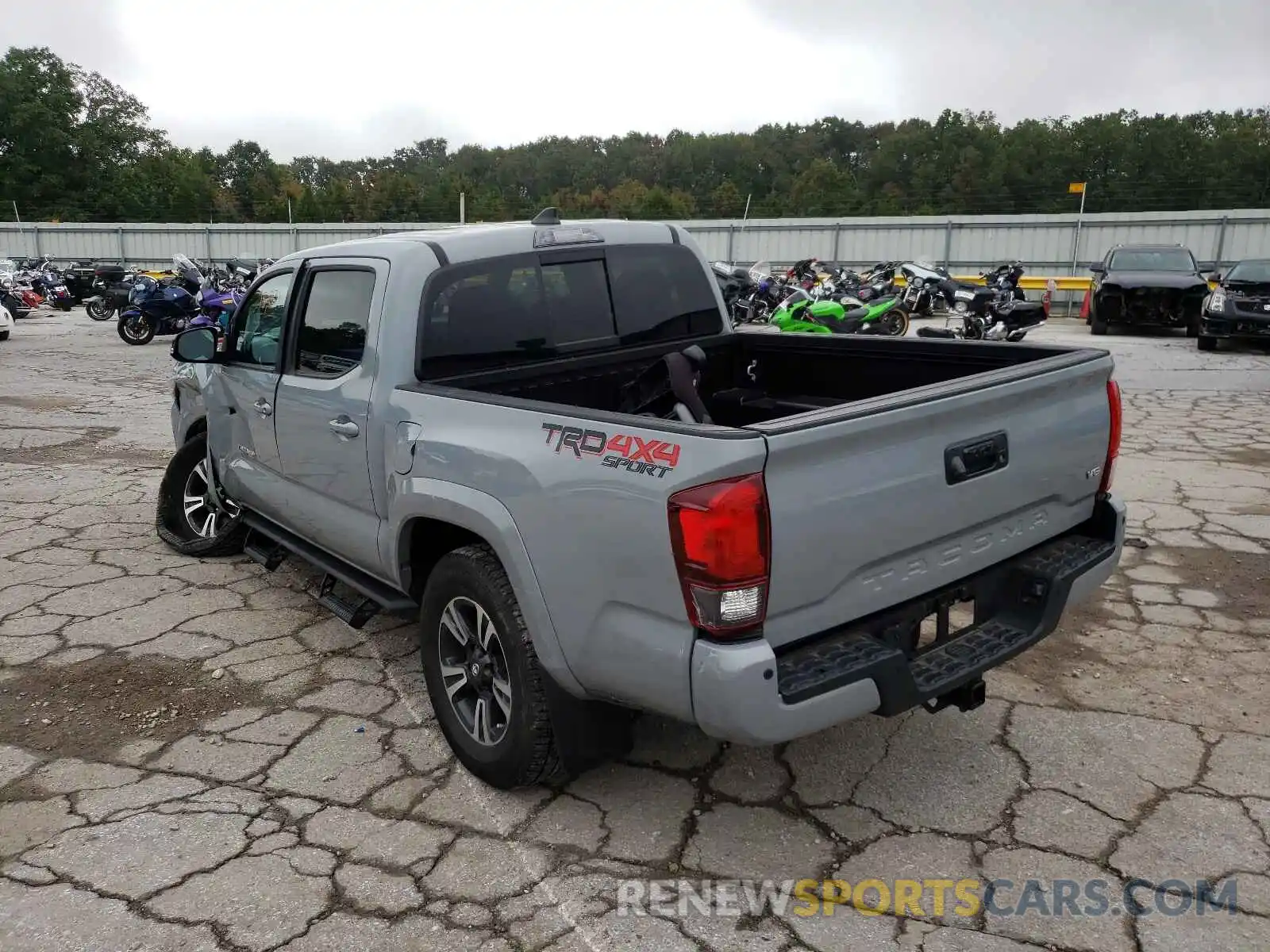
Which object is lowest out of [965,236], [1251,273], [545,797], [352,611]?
[545,797]

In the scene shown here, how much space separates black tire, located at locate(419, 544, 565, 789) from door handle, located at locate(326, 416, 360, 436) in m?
0.72

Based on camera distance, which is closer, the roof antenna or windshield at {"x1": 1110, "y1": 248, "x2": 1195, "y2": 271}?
the roof antenna

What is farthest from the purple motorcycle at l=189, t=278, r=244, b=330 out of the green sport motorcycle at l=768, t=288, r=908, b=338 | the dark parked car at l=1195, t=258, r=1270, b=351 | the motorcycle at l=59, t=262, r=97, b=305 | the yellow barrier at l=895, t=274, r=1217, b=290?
the dark parked car at l=1195, t=258, r=1270, b=351

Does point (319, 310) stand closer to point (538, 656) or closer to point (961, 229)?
point (538, 656)

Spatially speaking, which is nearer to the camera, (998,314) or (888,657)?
(888,657)

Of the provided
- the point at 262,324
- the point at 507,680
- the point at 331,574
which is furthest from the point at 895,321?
the point at 507,680

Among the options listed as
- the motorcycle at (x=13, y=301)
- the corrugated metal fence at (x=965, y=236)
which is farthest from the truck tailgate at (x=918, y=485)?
the motorcycle at (x=13, y=301)

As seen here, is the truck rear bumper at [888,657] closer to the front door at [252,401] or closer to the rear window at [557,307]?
the rear window at [557,307]

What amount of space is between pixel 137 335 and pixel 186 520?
1347 cm

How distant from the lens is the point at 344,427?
12.3ft

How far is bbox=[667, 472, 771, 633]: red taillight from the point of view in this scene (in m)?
2.33

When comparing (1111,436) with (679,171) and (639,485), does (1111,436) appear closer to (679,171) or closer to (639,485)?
(639,485)

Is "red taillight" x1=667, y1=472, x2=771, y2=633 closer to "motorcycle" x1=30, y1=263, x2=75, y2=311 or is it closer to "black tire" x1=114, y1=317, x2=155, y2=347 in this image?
"black tire" x1=114, y1=317, x2=155, y2=347

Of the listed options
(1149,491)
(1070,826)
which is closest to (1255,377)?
(1149,491)
